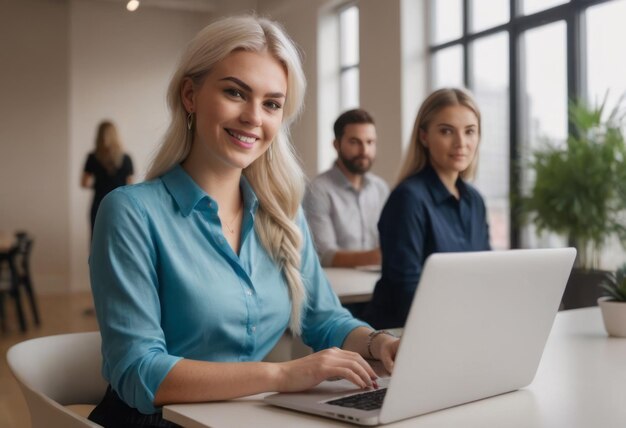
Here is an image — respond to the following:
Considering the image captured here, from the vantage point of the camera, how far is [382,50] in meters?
7.28

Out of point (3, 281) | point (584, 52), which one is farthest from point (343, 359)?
point (3, 281)

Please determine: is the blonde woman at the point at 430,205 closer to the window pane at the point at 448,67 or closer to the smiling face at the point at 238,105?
the smiling face at the point at 238,105

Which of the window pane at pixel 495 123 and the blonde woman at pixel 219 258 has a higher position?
the window pane at pixel 495 123

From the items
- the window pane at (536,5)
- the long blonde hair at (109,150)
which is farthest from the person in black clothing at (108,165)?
the window pane at (536,5)

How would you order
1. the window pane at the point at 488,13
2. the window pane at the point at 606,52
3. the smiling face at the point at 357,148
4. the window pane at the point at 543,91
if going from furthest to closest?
the window pane at the point at 488,13
the window pane at the point at 543,91
the window pane at the point at 606,52
the smiling face at the point at 357,148

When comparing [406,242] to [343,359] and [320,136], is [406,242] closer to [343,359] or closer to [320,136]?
[343,359]

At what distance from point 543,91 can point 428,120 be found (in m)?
3.42

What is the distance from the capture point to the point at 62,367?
159 cm

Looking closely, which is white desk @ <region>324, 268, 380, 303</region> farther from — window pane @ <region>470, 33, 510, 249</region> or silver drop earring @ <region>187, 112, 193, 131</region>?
window pane @ <region>470, 33, 510, 249</region>

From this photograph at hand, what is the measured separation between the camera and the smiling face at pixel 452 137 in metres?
2.82

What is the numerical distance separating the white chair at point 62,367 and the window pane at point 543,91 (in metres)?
4.48

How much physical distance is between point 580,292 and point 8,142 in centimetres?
730

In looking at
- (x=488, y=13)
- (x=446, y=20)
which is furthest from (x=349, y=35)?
(x=488, y=13)

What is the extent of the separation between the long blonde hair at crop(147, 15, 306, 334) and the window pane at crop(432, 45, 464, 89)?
538cm
